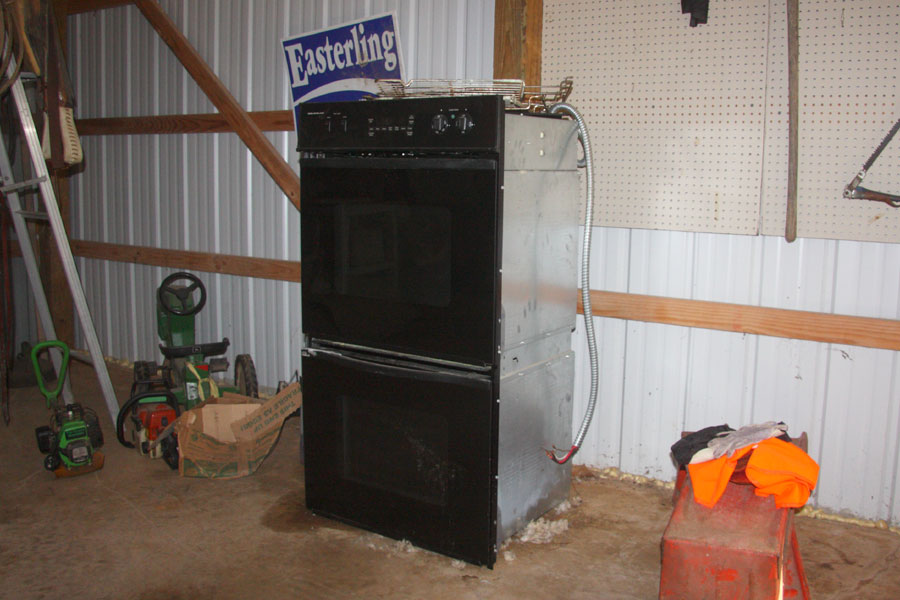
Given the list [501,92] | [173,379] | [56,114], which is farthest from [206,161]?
[501,92]

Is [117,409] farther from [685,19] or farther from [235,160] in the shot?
[685,19]

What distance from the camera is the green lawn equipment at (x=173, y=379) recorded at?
375 cm

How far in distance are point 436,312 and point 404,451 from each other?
52 cm

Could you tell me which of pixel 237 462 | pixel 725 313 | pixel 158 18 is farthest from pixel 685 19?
pixel 158 18

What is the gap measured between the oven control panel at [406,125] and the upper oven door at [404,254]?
5 centimetres

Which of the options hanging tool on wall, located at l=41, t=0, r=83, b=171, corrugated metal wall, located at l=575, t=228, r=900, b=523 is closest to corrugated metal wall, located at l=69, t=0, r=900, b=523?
corrugated metal wall, located at l=575, t=228, r=900, b=523

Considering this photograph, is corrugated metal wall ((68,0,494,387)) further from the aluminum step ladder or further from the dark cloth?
the dark cloth

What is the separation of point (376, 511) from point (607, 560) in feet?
2.75

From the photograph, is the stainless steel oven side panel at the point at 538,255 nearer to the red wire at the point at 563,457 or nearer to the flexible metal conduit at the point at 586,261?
the flexible metal conduit at the point at 586,261

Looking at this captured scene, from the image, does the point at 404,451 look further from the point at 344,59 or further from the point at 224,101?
the point at 224,101

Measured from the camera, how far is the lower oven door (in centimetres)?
261

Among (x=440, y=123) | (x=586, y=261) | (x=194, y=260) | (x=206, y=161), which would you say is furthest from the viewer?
(x=194, y=260)

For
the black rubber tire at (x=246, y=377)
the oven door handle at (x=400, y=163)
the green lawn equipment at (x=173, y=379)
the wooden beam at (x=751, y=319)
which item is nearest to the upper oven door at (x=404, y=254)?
the oven door handle at (x=400, y=163)

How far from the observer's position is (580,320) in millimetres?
3406
